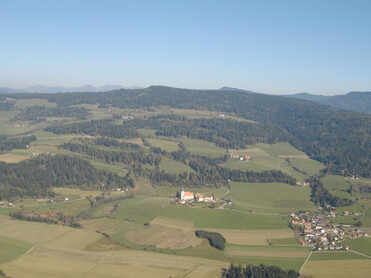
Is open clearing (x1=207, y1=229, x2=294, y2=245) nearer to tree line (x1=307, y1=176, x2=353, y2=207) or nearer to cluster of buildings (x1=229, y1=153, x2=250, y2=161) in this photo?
tree line (x1=307, y1=176, x2=353, y2=207)

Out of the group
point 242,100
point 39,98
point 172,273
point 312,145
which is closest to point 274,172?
point 312,145

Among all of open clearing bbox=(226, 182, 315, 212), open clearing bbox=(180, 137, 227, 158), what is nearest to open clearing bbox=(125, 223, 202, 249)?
open clearing bbox=(226, 182, 315, 212)

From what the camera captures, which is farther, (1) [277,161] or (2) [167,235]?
(1) [277,161]

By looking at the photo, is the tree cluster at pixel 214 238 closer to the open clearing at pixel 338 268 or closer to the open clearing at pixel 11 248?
the open clearing at pixel 338 268

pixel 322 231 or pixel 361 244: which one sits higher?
pixel 322 231

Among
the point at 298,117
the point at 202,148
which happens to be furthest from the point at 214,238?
the point at 298,117

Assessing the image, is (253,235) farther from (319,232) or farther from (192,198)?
(192,198)

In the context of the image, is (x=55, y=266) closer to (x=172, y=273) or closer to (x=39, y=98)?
(x=172, y=273)
